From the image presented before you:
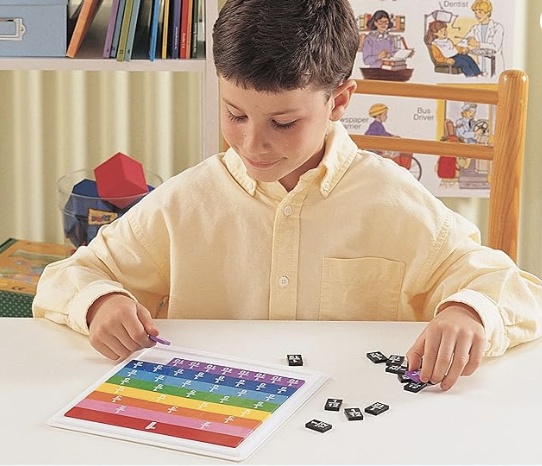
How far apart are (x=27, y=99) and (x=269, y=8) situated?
1534 mm

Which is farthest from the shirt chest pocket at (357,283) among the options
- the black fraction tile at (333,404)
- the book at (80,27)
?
the book at (80,27)

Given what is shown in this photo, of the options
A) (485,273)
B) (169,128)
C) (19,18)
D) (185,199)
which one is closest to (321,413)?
(485,273)

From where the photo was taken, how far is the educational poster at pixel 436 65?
258 centimetres

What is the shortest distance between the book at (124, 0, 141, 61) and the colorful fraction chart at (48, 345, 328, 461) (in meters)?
1.16

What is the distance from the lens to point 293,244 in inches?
54.2

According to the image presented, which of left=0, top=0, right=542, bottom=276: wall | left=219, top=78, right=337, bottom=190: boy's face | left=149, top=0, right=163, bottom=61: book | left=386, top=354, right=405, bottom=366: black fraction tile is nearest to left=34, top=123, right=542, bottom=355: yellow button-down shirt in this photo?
left=219, top=78, right=337, bottom=190: boy's face

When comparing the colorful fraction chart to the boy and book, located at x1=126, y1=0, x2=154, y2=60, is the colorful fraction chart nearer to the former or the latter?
the boy

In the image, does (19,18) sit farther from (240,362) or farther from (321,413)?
(321,413)

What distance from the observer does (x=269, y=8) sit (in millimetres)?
1234

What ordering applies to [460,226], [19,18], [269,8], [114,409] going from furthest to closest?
[19,18] → [460,226] → [269,8] → [114,409]

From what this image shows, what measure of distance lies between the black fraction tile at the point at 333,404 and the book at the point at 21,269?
→ 134 centimetres

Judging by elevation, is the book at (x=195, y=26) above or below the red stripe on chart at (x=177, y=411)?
above

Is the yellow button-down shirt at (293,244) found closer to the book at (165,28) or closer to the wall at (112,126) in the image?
the book at (165,28)

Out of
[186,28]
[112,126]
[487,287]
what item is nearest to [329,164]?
[487,287]
